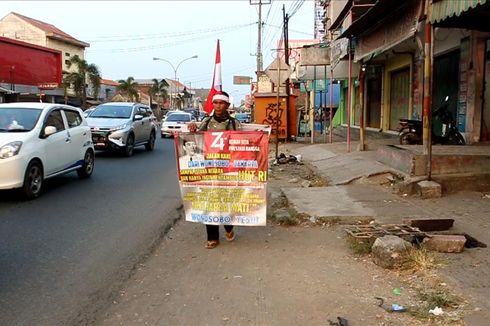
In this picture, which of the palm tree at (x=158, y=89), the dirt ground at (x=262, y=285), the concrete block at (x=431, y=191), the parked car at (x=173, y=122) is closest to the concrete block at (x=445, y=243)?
the dirt ground at (x=262, y=285)

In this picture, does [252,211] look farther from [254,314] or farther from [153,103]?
[153,103]

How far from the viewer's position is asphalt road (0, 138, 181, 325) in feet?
14.7

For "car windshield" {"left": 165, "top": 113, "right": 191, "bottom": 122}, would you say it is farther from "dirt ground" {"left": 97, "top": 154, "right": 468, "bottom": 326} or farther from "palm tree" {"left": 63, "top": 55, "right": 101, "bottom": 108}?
"dirt ground" {"left": 97, "top": 154, "right": 468, "bottom": 326}

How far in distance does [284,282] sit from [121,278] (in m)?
1.61

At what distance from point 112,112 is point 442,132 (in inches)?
423

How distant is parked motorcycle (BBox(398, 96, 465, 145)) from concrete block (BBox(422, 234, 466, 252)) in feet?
22.4

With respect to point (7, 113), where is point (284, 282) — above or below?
below

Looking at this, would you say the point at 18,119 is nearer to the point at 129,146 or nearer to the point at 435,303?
the point at 129,146

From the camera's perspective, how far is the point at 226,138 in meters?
6.26

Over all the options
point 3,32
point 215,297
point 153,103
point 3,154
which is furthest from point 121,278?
point 153,103

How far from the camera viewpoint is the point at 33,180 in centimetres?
929

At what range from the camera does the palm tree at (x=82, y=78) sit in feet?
172

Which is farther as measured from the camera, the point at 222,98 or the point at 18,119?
the point at 18,119

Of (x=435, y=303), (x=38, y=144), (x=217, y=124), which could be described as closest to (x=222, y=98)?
(x=217, y=124)
